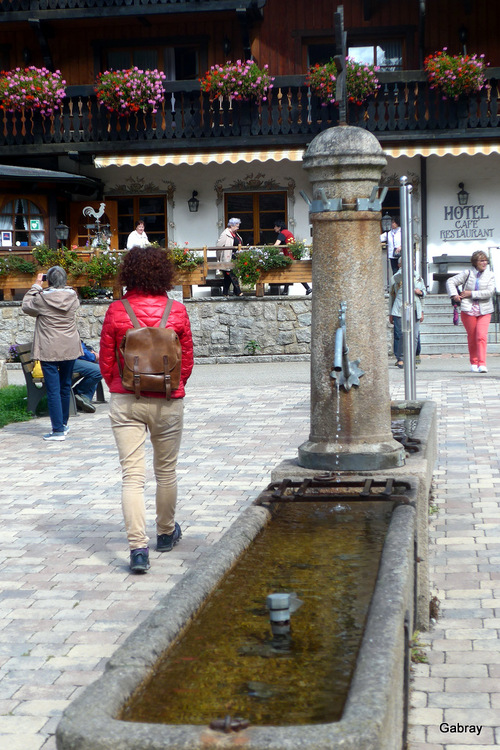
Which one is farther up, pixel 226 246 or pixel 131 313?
pixel 226 246

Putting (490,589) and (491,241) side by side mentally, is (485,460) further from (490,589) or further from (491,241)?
(491,241)

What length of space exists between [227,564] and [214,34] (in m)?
21.2

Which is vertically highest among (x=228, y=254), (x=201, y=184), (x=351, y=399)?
(x=201, y=184)

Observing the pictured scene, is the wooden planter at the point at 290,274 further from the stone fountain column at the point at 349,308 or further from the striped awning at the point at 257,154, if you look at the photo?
the stone fountain column at the point at 349,308

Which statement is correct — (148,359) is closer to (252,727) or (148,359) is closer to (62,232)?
(252,727)

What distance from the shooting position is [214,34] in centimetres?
2334

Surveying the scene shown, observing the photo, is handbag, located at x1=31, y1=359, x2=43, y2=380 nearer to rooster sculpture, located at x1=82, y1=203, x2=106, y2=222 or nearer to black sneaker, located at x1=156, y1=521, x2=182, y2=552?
black sneaker, located at x1=156, y1=521, x2=182, y2=552

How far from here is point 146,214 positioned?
2348 centimetres

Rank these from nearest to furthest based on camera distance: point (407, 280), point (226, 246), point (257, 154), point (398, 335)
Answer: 1. point (407, 280)
2. point (398, 335)
3. point (226, 246)
4. point (257, 154)

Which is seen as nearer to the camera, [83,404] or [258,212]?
[83,404]

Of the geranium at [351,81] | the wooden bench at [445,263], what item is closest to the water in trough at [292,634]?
the wooden bench at [445,263]

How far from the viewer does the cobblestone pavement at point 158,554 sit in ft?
12.4

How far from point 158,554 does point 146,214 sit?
18.4 m

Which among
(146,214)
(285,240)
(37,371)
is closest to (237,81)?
(285,240)
